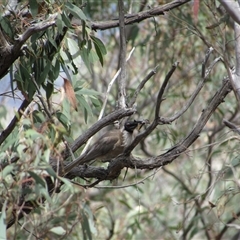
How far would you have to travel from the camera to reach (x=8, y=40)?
3023mm

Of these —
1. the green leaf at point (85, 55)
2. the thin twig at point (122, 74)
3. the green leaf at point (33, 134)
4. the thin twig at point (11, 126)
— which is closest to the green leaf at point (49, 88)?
the thin twig at point (11, 126)

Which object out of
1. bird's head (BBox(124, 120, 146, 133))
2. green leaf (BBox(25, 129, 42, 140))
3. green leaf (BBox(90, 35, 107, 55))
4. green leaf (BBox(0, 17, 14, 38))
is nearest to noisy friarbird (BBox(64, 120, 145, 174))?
bird's head (BBox(124, 120, 146, 133))

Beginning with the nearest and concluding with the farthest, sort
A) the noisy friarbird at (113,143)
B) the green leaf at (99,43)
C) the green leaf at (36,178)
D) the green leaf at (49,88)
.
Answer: the green leaf at (36,178)
the green leaf at (49,88)
the green leaf at (99,43)
the noisy friarbird at (113,143)

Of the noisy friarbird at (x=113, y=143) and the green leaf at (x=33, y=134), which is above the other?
the noisy friarbird at (x=113, y=143)

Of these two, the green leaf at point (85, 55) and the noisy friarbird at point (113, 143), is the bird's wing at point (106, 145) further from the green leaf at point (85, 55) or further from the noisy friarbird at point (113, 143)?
the green leaf at point (85, 55)

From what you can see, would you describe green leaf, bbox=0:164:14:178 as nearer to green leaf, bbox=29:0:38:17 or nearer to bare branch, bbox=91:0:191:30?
green leaf, bbox=29:0:38:17

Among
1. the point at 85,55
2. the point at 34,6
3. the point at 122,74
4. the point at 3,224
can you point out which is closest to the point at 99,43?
the point at 85,55

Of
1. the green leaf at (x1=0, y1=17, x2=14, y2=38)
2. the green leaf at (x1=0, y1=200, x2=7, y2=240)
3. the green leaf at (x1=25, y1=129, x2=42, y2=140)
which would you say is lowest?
the green leaf at (x1=0, y1=200, x2=7, y2=240)

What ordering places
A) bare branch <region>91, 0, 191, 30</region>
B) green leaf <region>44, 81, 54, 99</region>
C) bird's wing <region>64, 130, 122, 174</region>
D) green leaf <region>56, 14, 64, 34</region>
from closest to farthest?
green leaf <region>56, 14, 64, 34</region>, green leaf <region>44, 81, 54, 99</region>, bare branch <region>91, 0, 191, 30</region>, bird's wing <region>64, 130, 122, 174</region>

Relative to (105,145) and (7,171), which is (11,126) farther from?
(105,145)

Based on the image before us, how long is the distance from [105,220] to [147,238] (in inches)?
23.0

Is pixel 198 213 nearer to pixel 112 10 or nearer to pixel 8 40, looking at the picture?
pixel 112 10

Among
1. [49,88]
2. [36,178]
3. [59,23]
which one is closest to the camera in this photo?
[36,178]

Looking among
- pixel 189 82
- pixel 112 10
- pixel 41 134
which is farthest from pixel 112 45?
pixel 41 134
